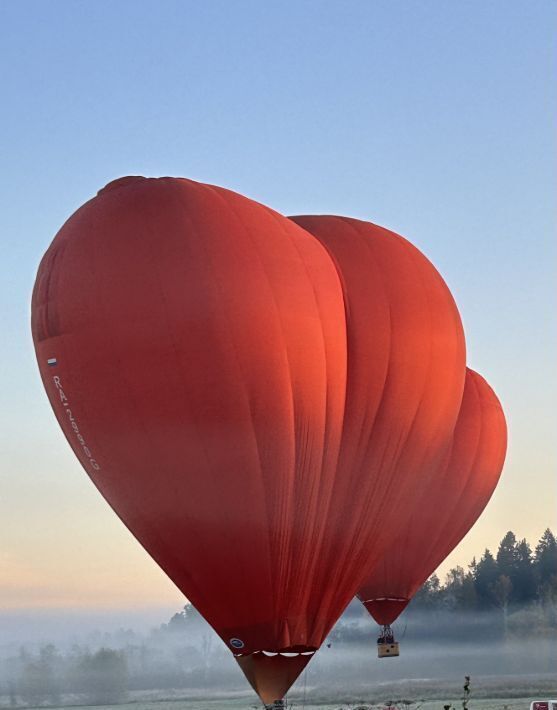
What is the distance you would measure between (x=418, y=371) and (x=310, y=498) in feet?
12.7

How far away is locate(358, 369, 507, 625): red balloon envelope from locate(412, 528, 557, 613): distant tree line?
29644mm

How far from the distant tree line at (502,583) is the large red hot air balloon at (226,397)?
3888 cm

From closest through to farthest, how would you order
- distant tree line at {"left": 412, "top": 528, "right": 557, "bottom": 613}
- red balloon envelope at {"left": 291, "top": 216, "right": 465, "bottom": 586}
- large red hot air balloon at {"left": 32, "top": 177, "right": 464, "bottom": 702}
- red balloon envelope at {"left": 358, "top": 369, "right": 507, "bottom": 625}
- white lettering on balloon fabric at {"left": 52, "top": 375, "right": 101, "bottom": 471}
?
large red hot air balloon at {"left": 32, "top": 177, "right": 464, "bottom": 702} < white lettering on balloon fabric at {"left": 52, "top": 375, "right": 101, "bottom": 471} < red balloon envelope at {"left": 291, "top": 216, "right": 465, "bottom": 586} < red balloon envelope at {"left": 358, "top": 369, "right": 507, "bottom": 625} < distant tree line at {"left": 412, "top": 528, "right": 557, "bottom": 613}

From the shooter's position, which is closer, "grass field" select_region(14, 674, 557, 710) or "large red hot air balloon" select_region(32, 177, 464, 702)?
"large red hot air balloon" select_region(32, 177, 464, 702)

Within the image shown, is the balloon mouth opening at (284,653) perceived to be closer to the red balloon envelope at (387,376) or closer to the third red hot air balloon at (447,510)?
the red balloon envelope at (387,376)

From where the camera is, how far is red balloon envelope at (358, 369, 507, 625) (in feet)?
112

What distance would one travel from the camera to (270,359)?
25.2 m

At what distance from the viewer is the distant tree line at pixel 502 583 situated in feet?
215

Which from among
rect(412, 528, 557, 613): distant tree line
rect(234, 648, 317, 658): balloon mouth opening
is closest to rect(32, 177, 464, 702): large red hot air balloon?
rect(234, 648, 317, 658): balloon mouth opening

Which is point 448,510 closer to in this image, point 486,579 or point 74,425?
point 74,425

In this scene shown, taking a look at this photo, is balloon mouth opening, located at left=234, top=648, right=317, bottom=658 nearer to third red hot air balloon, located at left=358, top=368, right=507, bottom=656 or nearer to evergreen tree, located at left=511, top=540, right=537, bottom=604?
third red hot air balloon, located at left=358, top=368, right=507, bottom=656

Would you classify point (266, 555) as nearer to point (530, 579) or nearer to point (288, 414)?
point (288, 414)

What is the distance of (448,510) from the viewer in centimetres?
3438

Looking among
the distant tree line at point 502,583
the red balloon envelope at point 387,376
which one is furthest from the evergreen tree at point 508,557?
the red balloon envelope at point 387,376
